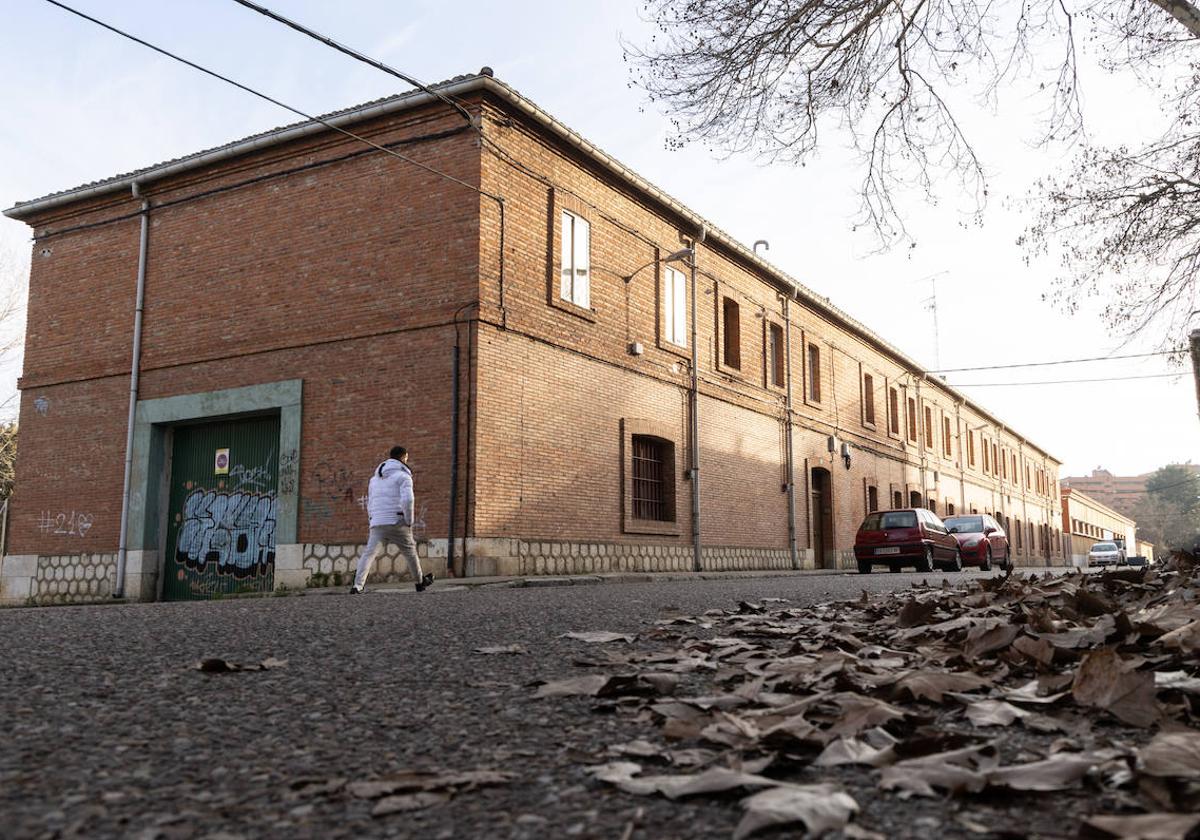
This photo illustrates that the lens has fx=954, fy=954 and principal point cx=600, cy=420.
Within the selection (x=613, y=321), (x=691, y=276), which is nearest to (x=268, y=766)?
(x=613, y=321)

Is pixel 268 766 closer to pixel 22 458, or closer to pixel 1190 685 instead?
pixel 1190 685

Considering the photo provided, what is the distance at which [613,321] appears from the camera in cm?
1659

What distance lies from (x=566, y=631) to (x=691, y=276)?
14.8 metres

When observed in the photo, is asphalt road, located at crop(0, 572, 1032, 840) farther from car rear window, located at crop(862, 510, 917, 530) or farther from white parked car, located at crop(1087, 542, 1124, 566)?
white parked car, located at crop(1087, 542, 1124, 566)

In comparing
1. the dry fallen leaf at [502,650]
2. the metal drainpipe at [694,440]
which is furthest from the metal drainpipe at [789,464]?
the dry fallen leaf at [502,650]

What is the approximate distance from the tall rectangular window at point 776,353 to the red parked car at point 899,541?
395 cm

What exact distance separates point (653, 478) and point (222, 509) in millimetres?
7469

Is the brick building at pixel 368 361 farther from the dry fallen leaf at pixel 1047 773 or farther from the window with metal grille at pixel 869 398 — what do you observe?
the dry fallen leaf at pixel 1047 773

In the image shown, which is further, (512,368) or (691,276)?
(691,276)

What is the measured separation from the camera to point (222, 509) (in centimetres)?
1548

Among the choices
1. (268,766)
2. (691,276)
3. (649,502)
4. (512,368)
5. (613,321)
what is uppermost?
(691,276)

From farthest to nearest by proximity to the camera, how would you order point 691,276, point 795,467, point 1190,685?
point 795,467, point 691,276, point 1190,685

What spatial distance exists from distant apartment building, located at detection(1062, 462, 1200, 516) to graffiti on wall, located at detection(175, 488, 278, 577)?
15730 centimetres

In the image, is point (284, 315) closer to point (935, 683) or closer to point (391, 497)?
point (391, 497)
